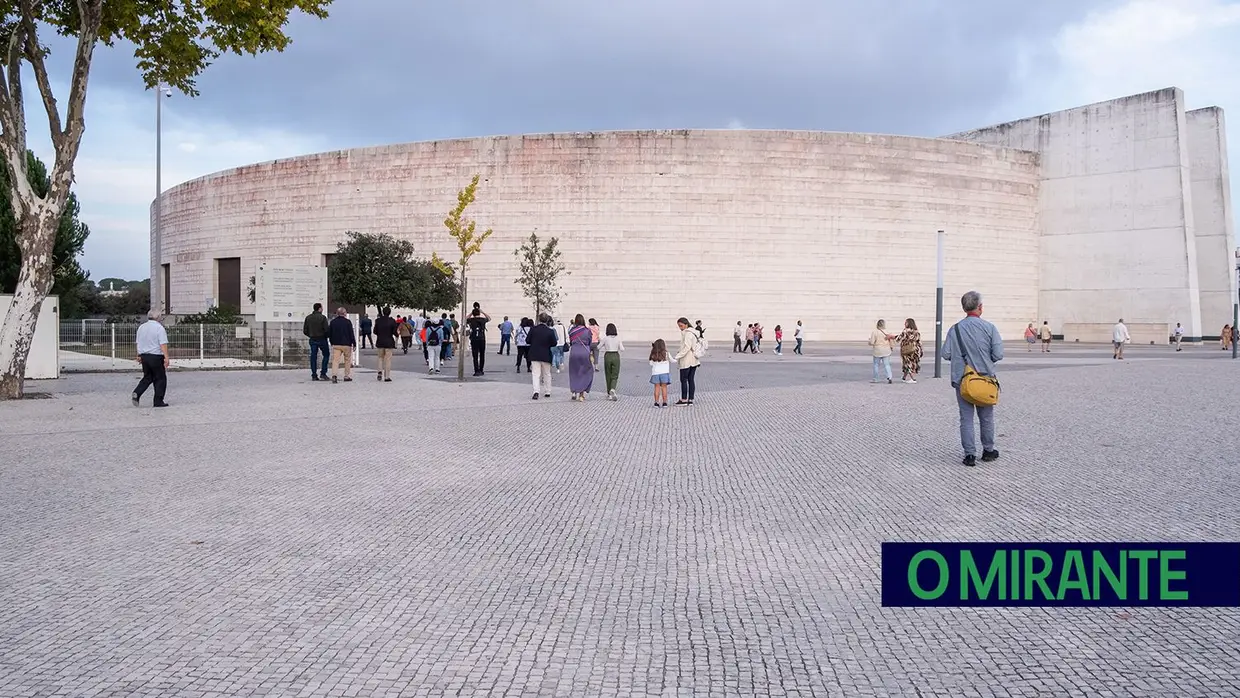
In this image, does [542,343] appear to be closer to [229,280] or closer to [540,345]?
[540,345]

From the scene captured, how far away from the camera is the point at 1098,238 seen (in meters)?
55.8

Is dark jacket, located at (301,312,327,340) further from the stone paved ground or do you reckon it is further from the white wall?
the stone paved ground

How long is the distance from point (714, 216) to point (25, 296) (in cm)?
4021

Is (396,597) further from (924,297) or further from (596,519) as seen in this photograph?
(924,297)

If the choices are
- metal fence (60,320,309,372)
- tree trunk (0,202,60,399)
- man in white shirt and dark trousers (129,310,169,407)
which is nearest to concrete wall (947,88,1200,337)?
metal fence (60,320,309,372)

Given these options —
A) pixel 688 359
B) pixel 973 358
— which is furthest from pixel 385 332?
pixel 973 358

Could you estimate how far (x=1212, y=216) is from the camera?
2168 inches

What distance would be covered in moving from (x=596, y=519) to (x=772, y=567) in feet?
5.31

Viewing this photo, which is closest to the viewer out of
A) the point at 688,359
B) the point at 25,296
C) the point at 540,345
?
the point at 25,296

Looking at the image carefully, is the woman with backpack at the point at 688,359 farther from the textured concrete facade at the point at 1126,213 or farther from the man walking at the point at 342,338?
the textured concrete facade at the point at 1126,213

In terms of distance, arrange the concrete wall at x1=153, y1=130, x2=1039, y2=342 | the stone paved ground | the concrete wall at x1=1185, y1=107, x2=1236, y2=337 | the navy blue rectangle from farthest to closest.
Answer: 1. the concrete wall at x1=1185, y1=107, x2=1236, y2=337
2. the concrete wall at x1=153, y1=130, x2=1039, y2=342
3. the stone paved ground
4. the navy blue rectangle

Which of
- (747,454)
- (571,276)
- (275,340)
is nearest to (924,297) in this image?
(571,276)

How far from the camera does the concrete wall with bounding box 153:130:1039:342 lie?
51906 mm

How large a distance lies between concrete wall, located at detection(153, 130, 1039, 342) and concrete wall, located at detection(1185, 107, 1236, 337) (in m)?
10.7
